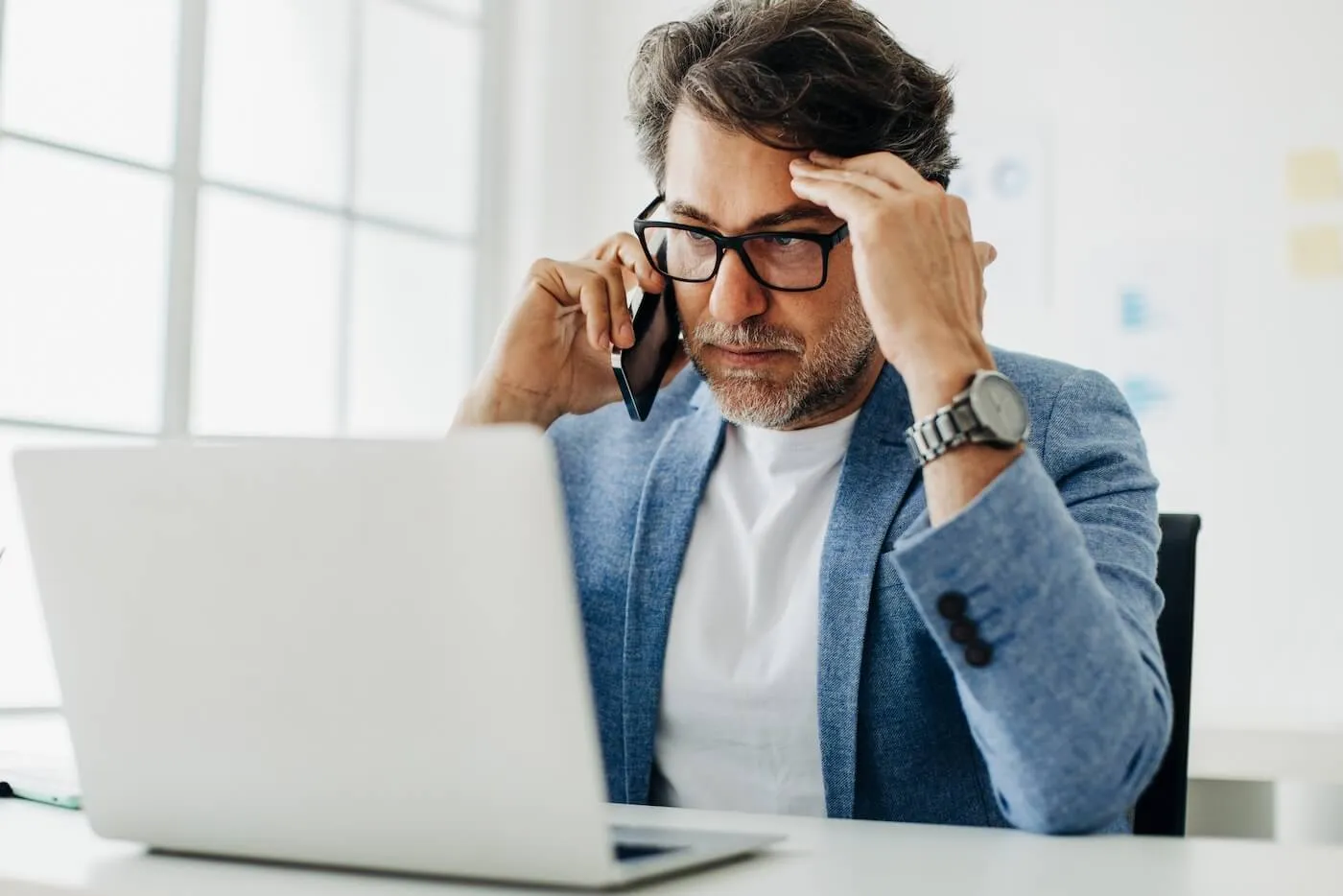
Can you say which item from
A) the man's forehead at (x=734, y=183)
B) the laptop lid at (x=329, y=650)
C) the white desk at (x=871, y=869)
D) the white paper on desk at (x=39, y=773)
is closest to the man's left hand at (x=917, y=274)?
the man's forehead at (x=734, y=183)

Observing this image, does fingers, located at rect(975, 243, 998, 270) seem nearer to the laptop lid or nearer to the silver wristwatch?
the silver wristwatch

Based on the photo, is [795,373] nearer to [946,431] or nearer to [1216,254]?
[946,431]

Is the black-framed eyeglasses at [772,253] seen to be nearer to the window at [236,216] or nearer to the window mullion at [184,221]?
the window at [236,216]

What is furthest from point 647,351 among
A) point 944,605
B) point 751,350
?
point 944,605

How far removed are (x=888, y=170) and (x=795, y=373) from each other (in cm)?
23

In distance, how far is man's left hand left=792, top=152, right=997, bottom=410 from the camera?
3.56 ft

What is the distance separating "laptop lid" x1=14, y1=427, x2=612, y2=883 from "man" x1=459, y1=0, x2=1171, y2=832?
1.26ft

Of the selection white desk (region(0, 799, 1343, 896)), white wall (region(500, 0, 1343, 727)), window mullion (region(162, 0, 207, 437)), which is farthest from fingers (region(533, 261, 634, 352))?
white wall (region(500, 0, 1343, 727))

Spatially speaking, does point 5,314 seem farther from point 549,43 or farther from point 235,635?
point 235,635

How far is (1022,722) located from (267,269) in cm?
245

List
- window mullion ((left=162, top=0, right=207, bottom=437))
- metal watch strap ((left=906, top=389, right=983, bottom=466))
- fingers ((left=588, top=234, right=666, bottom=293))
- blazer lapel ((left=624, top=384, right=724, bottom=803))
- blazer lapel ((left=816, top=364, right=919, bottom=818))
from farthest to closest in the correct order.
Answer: window mullion ((left=162, top=0, right=207, bottom=437)) → fingers ((left=588, top=234, right=666, bottom=293)) → blazer lapel ((left=624, top=384, right=724, bottom=803)) → blazer lapel ((left=816, top=364, right=919, bottom=818)) → metal watch strap ((left=906, top=389, right=983, bottom=466))

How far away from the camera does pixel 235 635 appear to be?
66 centimetres

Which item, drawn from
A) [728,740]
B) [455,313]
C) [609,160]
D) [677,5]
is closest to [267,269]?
[455,313]

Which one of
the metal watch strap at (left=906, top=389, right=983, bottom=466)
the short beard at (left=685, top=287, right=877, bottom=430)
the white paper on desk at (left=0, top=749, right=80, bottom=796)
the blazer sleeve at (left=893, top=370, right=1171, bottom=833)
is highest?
the short beard at (left=685, top=287, right=877, bottom=430)
